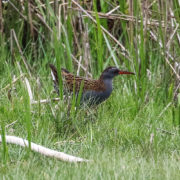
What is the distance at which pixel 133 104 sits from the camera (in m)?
5.00

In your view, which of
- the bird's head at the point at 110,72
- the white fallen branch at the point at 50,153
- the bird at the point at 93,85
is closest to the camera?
the white fallen branch at the point at 50,153

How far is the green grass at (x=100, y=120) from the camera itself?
327cm

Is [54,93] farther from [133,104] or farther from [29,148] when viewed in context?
[29,148]

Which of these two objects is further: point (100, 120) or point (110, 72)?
point (110, 72)

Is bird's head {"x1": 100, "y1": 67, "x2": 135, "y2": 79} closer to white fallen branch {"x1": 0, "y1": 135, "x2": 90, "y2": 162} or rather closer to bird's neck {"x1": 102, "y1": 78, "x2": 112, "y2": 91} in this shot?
bird's neck {"x1": 102, "y1": 78, "x2": 112, "y2": 91}

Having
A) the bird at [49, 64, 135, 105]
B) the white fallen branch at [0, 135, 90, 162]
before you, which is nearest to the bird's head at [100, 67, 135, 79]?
the bird at [49, 64, 135, 105]

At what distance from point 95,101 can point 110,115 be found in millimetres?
360

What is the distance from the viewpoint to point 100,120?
14.8 ft

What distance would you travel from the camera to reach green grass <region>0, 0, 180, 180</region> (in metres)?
3.27

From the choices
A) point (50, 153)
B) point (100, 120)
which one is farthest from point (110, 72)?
point (50, 153)

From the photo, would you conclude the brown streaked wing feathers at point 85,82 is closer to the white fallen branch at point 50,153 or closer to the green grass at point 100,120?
the green grass at point 100,120

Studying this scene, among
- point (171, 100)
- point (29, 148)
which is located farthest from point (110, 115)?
point (29, 148)

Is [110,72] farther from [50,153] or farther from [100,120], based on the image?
[50,153]

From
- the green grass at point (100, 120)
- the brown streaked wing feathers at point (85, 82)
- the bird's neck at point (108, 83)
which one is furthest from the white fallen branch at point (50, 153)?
the bird's neck at point (108, 83)
